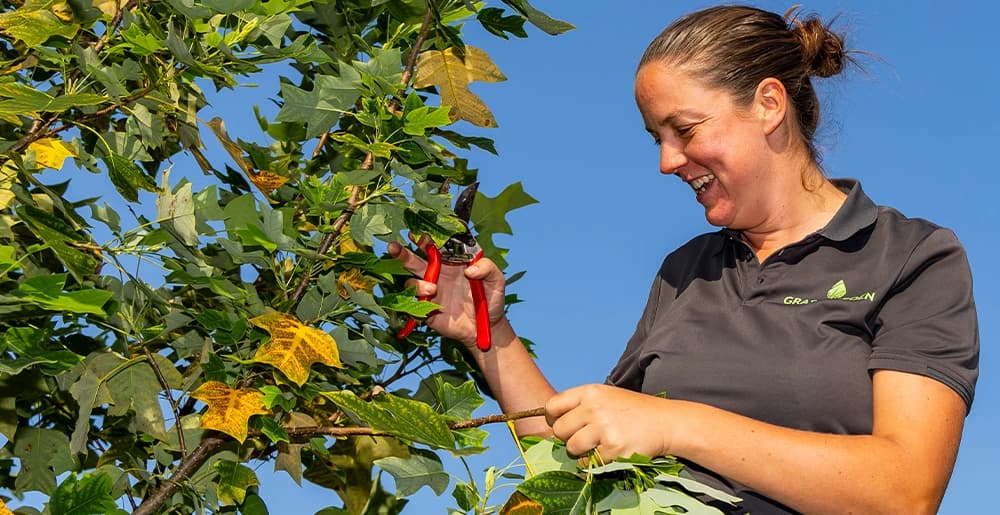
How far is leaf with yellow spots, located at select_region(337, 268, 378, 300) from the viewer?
215cm

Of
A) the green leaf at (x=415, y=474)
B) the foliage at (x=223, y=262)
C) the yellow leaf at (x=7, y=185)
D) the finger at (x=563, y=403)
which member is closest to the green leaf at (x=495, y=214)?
the foliage at (x=223, y=262)

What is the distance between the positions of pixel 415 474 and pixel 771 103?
132 cm

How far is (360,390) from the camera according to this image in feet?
7.70

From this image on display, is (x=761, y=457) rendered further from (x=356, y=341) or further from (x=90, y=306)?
(x=90, y=306)

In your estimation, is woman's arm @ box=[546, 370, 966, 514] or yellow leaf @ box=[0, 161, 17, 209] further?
yellow leaf @ box=[0, 161, 17, 209]

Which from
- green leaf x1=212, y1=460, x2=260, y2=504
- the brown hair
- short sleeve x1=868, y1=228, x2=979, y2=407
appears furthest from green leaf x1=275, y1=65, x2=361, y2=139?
short sleeve x1=868, y1=228, x2=979, y2=407

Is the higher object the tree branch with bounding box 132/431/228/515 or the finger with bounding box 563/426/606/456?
the finger with bounding box 563/426/606/456

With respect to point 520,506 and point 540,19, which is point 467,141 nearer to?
point 540,19

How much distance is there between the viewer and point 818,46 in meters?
2.73

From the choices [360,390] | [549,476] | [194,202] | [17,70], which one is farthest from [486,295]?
[17,70]

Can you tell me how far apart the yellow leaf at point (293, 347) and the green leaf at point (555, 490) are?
18.1 inches

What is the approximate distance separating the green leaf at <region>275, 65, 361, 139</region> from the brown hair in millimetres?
849

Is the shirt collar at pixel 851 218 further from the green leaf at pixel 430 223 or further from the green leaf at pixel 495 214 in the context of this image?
the green leaf at pixel 430 223

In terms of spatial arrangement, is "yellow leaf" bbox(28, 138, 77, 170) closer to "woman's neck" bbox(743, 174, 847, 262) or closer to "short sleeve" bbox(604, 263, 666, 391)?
"short sleeve" bbox(604, 263, 666, 391)
